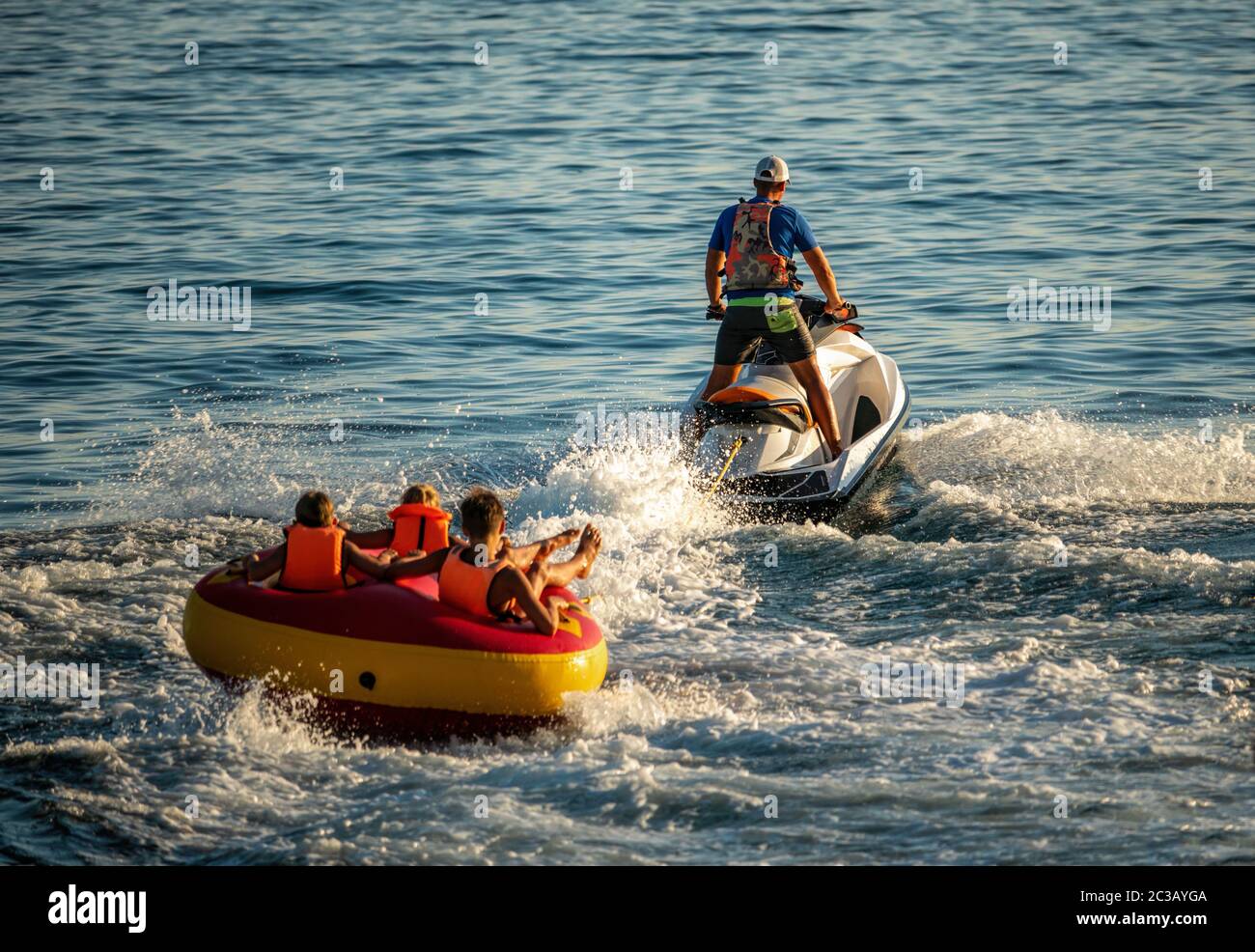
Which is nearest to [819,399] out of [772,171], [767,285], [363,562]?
[767,285]

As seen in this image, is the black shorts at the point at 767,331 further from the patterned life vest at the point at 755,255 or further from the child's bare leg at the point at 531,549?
the child's bare leg at the point at 531,549

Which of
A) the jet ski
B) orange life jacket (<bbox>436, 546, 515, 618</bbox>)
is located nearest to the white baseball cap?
the jet ski

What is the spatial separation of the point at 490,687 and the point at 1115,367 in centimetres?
Result: 949

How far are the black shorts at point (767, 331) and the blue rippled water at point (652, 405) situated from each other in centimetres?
96

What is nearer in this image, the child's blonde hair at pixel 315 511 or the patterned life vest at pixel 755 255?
the child's blonde hair at pixel 315 511

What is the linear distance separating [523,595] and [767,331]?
3.99 metres

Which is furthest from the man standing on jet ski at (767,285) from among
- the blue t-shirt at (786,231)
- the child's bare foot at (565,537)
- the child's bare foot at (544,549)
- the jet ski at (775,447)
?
the child's bare foot at (544,549)

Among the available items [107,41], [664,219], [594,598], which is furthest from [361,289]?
[107,41]

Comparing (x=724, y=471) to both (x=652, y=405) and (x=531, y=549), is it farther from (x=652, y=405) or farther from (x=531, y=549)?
(x=652, y=405)

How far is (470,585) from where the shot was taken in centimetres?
697

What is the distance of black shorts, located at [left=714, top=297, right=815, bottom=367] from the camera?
33.6ft

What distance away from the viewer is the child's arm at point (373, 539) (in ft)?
24.6

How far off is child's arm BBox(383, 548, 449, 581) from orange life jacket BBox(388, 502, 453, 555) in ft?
1.00
